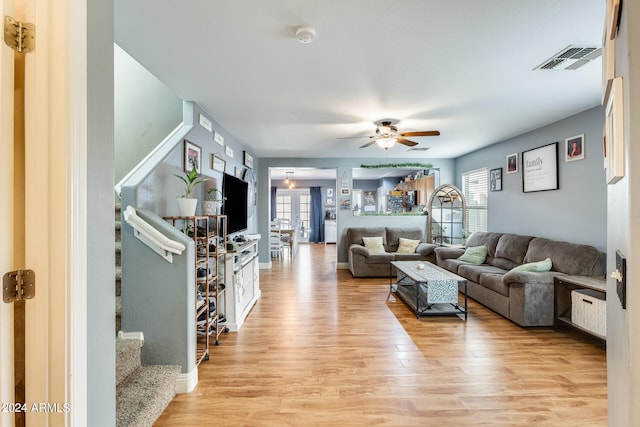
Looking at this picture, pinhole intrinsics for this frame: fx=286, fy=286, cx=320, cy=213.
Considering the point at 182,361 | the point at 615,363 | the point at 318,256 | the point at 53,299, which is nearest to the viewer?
the point at 53,299

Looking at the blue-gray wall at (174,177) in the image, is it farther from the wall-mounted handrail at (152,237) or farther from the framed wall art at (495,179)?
the framed wall art at (495,179)

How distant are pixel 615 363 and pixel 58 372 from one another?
191cm

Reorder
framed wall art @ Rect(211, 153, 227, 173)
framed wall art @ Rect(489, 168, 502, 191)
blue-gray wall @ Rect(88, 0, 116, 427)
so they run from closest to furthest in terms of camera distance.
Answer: blue-gray wall @ Rect(88, 0, 116, 427) < framed wall art @ Rect(211, 153, 227, 173) < framed wall art @ Rect(489, 168, 502, 191)

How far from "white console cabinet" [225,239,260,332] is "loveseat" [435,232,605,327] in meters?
3.12

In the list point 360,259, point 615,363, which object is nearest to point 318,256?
point 360,259

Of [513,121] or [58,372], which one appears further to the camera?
[513,121]

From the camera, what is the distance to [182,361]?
212cm

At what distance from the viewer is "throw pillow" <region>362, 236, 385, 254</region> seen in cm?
598

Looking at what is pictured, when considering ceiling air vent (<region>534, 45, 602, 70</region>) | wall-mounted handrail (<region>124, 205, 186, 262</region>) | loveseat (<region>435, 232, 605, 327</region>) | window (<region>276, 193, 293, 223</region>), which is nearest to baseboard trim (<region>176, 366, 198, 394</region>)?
wall-mounted handrail (<region>124, 205, 186, 262</region>)

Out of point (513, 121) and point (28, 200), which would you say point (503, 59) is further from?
point (28, 200)

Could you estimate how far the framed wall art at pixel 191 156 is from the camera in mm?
2981

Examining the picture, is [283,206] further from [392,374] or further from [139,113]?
[392,374]

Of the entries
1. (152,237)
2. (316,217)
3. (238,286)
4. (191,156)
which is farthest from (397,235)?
(316,217)

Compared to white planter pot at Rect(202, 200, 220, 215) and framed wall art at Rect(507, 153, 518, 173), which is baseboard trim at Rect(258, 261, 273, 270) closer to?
white planter pot at Rect(202, 200, 220, 215)
